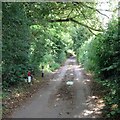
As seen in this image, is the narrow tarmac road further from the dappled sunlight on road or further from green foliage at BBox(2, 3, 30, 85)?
green foliage at BBox(2, 3, 30, 85)

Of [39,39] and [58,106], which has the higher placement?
[39,39]

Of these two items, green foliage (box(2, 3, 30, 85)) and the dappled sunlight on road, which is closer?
the dappled sunlight on road

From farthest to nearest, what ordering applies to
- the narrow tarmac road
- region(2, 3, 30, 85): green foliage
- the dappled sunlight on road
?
1. region(2, 3, 30, 85): green foliage
2. the narrow tarmac road
3. the dappled sunlight on road

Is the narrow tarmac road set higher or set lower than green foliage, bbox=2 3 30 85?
lower

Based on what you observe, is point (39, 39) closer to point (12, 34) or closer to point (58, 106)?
point (12, 34)

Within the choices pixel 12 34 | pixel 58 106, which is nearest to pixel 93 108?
pixel 58 106

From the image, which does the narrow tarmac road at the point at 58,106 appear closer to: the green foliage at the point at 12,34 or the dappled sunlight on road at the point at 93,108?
the dappled sunlight on road at the point at 93,108

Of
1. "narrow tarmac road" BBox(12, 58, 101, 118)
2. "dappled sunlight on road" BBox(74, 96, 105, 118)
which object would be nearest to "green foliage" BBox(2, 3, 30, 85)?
"narrow tarmac road" BBox(12, 58, 101, 118)

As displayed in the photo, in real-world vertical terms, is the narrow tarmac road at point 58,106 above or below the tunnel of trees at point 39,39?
below

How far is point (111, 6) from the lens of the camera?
22641mm

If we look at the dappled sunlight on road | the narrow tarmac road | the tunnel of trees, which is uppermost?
the tunnel of trees

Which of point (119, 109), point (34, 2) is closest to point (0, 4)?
point (34, 2)

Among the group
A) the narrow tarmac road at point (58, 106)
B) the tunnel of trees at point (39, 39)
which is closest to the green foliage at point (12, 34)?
the tunnel of trees at point (39, 39)

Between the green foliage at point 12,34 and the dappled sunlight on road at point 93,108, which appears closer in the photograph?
the dappled sunlight on road at point 93,108
